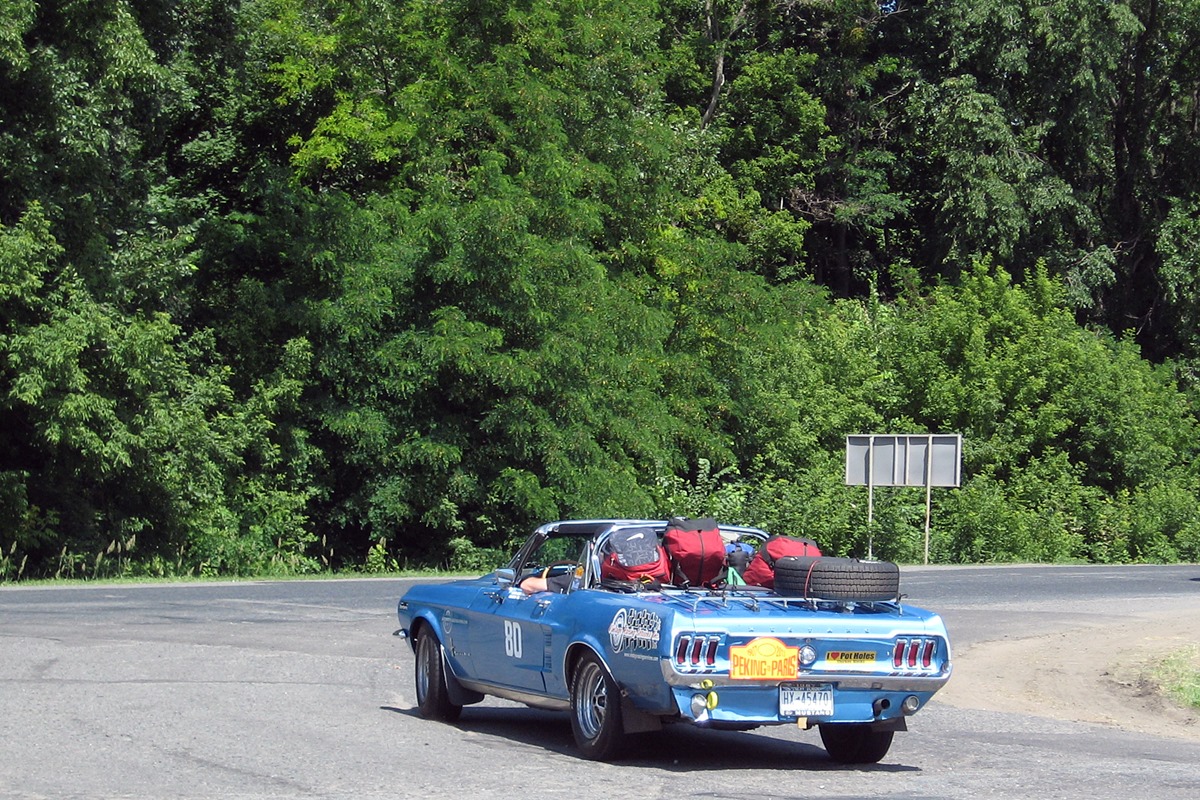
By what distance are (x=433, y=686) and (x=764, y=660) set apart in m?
3.15

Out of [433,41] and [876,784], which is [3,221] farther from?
[876,784]

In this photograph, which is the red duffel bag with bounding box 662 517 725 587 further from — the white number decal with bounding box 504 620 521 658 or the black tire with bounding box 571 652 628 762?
the white number decal with bounding box 504 620 521 658

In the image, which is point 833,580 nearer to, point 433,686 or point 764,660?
point 764,660

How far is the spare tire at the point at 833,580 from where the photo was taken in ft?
31.6

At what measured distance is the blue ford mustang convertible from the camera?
903cm

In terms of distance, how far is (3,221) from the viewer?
30.6 meters

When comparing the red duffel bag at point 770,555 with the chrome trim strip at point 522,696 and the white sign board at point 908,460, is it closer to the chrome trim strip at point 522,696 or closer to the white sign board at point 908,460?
the chrome trim strip at point 522,696

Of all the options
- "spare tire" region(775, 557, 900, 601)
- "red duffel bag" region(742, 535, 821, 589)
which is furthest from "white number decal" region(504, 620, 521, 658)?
"spare tire" region(775, 557, 900, 601)

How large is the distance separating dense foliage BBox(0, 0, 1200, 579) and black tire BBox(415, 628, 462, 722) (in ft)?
62.1

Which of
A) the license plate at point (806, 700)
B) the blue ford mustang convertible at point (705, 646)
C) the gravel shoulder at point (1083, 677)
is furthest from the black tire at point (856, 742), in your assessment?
the gravel shoulder at point (1083, 677)

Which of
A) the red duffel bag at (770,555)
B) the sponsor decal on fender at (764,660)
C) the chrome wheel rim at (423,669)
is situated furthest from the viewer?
the chrome wheel rim at (423,669)

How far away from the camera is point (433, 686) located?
11.4 meters

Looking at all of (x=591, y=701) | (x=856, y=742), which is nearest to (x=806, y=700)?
(x=856, y=742)

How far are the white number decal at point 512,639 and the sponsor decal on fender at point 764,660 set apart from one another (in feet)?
6.39
